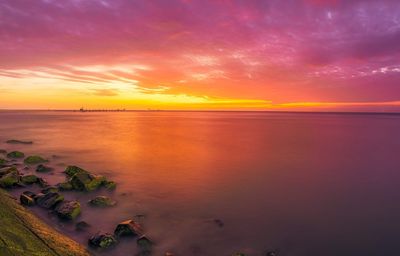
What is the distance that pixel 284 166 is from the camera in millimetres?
27203

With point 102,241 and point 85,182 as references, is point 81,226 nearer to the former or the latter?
point 102,241

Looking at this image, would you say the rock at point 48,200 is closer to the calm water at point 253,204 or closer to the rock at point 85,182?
the calm water at point 253,204

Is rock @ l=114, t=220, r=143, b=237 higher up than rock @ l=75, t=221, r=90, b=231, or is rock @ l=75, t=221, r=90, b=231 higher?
rock @ l=114, t=220, r=143, b=237

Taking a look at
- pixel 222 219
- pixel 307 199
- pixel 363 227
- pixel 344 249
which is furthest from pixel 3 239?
pixel 307 199

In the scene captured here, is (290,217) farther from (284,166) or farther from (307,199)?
(284,166)

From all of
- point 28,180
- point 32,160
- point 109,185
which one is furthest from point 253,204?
point 32,160

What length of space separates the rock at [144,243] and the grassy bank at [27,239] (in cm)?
189

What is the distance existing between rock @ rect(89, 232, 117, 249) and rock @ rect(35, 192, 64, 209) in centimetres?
421

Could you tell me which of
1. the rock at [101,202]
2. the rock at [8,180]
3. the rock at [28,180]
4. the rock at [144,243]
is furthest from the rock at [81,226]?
the rock at [28,180]

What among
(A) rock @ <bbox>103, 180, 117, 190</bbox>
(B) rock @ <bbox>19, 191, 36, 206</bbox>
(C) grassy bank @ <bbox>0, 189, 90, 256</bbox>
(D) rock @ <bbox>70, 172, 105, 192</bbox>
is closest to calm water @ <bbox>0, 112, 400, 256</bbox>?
(A) rock @ <bbox>103, 180, 117, 190</bbox>

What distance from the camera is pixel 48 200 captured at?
44.8 ft

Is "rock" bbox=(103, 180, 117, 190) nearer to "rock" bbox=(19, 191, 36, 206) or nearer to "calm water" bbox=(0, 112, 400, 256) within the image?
"calm water" bbox=(0, 112, 400, 256)

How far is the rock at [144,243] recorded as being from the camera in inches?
401

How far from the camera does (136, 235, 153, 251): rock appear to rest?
1018 centimetres
